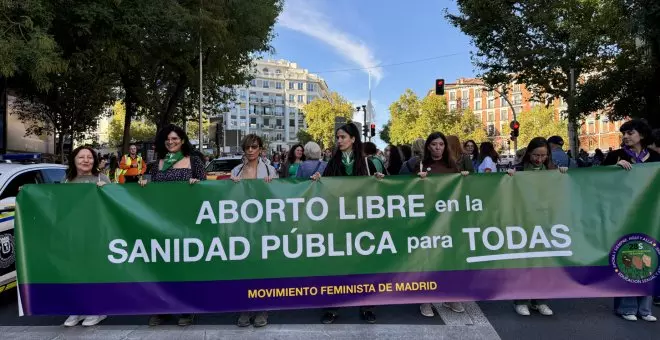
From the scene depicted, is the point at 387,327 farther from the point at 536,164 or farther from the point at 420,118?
the point at 420,118

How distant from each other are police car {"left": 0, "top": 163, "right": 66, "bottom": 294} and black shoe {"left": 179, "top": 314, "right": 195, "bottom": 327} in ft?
5.94

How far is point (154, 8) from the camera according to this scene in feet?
41.0

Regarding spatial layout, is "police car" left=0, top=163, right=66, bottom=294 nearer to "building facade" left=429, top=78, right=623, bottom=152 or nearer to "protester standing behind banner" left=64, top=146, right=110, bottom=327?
"protester standing behind banner" left=64, top=146, right=110, bottom=327

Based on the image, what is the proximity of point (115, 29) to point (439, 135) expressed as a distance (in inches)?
387

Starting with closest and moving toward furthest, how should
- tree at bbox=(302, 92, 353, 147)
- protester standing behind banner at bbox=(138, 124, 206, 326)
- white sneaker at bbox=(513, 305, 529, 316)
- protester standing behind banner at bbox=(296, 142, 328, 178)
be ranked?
white sneaker at bbox=(513, 305, 529, 316), protester standing behind banner at bbox=(138, 124, 206, 326), protester standing behind banner at bbox=(296, 142, 328, 178), tree at bbox=(302, 92, 353, 147)

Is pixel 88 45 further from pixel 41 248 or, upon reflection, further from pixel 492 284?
pixel 492 284

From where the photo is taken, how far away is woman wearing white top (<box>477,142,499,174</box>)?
7.81 meters

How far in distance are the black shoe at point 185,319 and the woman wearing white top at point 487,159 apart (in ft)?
16.4

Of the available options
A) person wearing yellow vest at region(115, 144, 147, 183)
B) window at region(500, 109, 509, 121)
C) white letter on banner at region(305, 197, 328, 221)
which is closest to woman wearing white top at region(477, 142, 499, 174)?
white letter on banner at region(305, 197, 328, 221)

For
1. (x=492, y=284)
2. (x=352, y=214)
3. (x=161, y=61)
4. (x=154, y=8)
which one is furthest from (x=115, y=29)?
(x=492, y=284)

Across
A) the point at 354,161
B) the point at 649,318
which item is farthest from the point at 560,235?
the point at 354,161

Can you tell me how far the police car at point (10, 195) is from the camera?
4.85m

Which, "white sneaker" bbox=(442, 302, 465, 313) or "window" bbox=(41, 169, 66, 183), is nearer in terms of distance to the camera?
"white sneaker" bbox=(442, 302, 465, 313)

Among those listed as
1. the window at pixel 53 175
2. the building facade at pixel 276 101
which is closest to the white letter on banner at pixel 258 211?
the window at pixel 53 175
